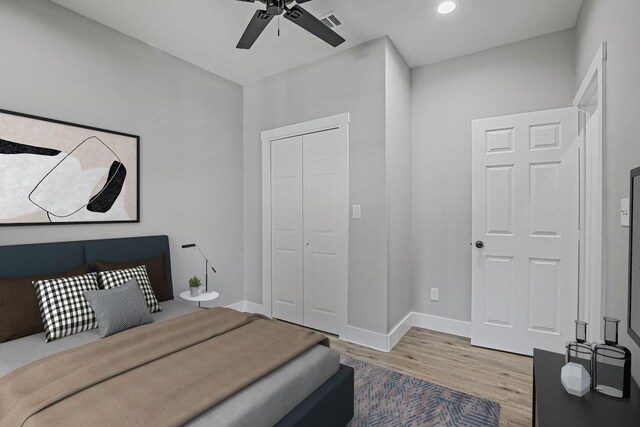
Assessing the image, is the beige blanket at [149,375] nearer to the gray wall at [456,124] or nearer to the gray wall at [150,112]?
the gray wall at [150,112]

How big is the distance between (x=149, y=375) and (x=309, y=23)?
2.25 m

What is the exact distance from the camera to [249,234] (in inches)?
159

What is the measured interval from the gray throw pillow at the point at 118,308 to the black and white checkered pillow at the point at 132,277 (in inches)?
5.1

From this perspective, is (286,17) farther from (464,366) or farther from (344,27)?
(464,366)

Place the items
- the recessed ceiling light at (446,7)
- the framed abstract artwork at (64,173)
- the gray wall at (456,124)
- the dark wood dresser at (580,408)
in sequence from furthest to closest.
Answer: the gray wall at (456,124)
the recessed ceiling light at (446,7)
the framed abstract artwork at (64,173)
the dark wood dresser at (580,408)

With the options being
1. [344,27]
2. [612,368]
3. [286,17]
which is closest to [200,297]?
[286,17]

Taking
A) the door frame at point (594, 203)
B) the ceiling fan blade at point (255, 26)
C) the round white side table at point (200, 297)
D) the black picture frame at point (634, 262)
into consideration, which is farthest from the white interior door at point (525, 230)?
the round white side table at point (200, 297)

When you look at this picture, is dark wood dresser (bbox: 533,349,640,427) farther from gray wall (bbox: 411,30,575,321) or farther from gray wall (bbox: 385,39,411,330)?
gray wall (bbox: 411,30,575,321)

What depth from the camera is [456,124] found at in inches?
130

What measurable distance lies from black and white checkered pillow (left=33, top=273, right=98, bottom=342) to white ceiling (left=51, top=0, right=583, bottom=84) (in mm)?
2123

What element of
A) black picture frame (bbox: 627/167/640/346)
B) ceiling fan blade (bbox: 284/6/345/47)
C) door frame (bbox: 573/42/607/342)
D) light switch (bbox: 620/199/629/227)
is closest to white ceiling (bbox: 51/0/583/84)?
ceiling fan blade (bbox: 284/6/345/47)

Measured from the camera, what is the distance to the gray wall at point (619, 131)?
4.68 feet

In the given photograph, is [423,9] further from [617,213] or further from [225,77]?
[225,77]

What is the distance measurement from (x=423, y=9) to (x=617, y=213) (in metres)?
1.99
